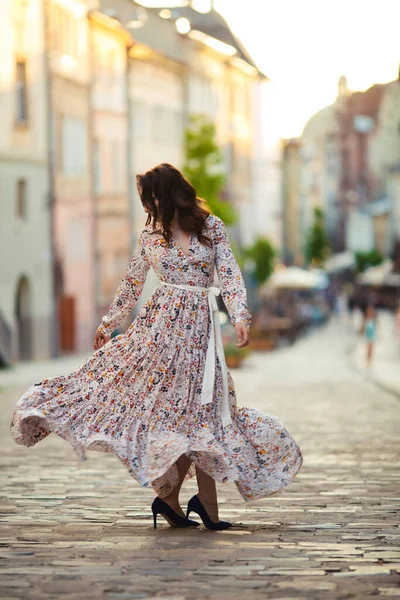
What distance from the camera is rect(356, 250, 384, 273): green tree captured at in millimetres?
108188

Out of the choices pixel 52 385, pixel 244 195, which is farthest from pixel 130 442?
pixel 244 195

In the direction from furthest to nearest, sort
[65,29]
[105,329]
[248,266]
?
[248,266] → [65,29] → [105,329]

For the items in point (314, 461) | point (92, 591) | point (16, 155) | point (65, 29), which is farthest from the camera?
point (65, 29)

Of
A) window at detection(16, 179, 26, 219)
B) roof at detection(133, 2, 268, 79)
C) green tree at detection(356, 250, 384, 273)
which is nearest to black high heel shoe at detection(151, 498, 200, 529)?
window at detection(16, 179, 26, 219)

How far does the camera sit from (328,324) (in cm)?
7844

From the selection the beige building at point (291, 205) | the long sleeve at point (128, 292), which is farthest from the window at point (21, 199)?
the beige building at point (291, 205)

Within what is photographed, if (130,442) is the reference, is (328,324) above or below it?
below

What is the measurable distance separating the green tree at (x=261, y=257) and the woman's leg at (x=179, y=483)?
2356 inches

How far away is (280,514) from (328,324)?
230ft

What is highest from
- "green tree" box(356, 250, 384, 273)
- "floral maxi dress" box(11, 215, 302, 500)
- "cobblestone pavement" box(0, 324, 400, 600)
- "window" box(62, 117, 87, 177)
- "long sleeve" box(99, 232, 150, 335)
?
"window" box(62, 117, 87, 177)

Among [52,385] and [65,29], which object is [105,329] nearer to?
[52,385]

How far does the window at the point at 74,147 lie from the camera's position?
43750mm

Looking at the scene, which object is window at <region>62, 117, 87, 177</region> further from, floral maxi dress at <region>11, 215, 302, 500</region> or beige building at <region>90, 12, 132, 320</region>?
floral maxi dress at <region>11, 215, 302, 500</region>

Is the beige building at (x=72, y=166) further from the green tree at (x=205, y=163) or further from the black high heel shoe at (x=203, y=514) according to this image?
the black high heel shoe at (x=203, y=514)
